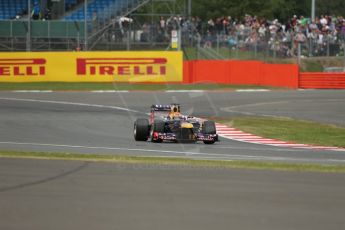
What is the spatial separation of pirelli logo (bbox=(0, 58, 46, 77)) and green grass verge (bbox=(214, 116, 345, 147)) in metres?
15.4

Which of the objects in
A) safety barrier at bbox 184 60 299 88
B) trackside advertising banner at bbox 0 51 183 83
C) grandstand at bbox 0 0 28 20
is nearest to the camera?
safety barrier at bbox 184 60 299 88

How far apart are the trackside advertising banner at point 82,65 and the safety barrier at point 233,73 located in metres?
0.66

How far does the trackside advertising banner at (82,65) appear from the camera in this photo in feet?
116

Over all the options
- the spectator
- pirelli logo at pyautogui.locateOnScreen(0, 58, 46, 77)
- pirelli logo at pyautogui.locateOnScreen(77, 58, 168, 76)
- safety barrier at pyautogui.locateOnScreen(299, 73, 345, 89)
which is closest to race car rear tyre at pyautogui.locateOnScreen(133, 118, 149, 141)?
pirelli logo at pyautogui.locateOnScreen(77, 58, 168, 76)

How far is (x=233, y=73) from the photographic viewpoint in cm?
3553

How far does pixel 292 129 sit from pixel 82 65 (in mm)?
17817

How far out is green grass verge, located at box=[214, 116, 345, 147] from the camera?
56.7 feet

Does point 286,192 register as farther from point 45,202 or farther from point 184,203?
point 45,202

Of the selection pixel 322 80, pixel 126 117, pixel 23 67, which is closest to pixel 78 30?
pixel 23 67

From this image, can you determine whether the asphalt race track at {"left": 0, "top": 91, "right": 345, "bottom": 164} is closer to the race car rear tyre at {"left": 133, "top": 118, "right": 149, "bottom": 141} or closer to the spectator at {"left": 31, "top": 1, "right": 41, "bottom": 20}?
the race car rear tyre at {"left": 133, "top": 118, "right": 149, "bottom": 141}

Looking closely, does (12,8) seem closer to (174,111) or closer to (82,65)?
(82,65)

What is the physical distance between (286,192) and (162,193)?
1358 millimetres

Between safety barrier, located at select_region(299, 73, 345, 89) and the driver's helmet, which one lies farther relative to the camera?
safety barrier, located at select_region(299, 73, 345, 89)

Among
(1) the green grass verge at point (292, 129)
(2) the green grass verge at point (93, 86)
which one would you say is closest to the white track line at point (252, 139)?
(1) the green grass verge at point (292, 129)
